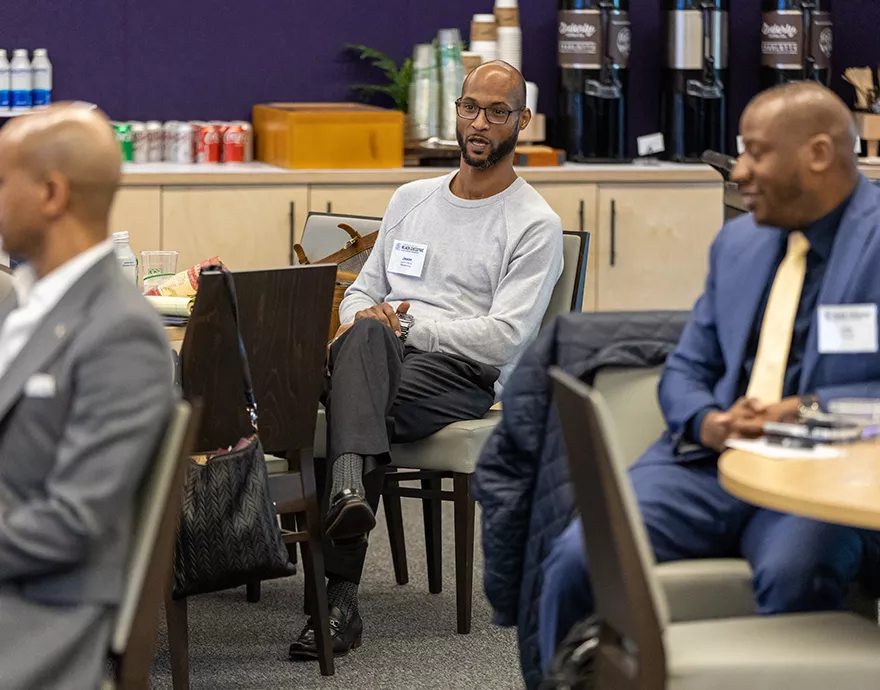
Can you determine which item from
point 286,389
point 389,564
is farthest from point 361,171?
point 286,389

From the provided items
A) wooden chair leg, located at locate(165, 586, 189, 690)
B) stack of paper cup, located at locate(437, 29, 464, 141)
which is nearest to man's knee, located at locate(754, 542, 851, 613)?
wooden chair leg, located at locate(165, 586, 189, 690)

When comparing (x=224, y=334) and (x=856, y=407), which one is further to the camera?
(x=224, y=334)

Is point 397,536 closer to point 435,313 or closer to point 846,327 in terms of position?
point 435,313

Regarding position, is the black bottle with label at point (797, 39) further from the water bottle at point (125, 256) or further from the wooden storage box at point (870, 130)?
the water bottle at point (125, 256)

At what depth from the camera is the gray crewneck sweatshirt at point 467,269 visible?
146 inches

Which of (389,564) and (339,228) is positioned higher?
(339,228)

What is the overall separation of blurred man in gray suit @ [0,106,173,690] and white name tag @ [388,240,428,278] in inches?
80.3

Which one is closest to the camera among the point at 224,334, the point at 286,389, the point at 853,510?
the point at 853,510

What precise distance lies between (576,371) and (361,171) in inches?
116

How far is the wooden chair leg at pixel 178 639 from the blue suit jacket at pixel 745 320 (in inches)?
40.1

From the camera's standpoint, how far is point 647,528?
2518mm

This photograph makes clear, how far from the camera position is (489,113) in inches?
155

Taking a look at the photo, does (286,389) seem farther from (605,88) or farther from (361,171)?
(605,88)

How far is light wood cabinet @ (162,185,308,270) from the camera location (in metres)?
5.41
